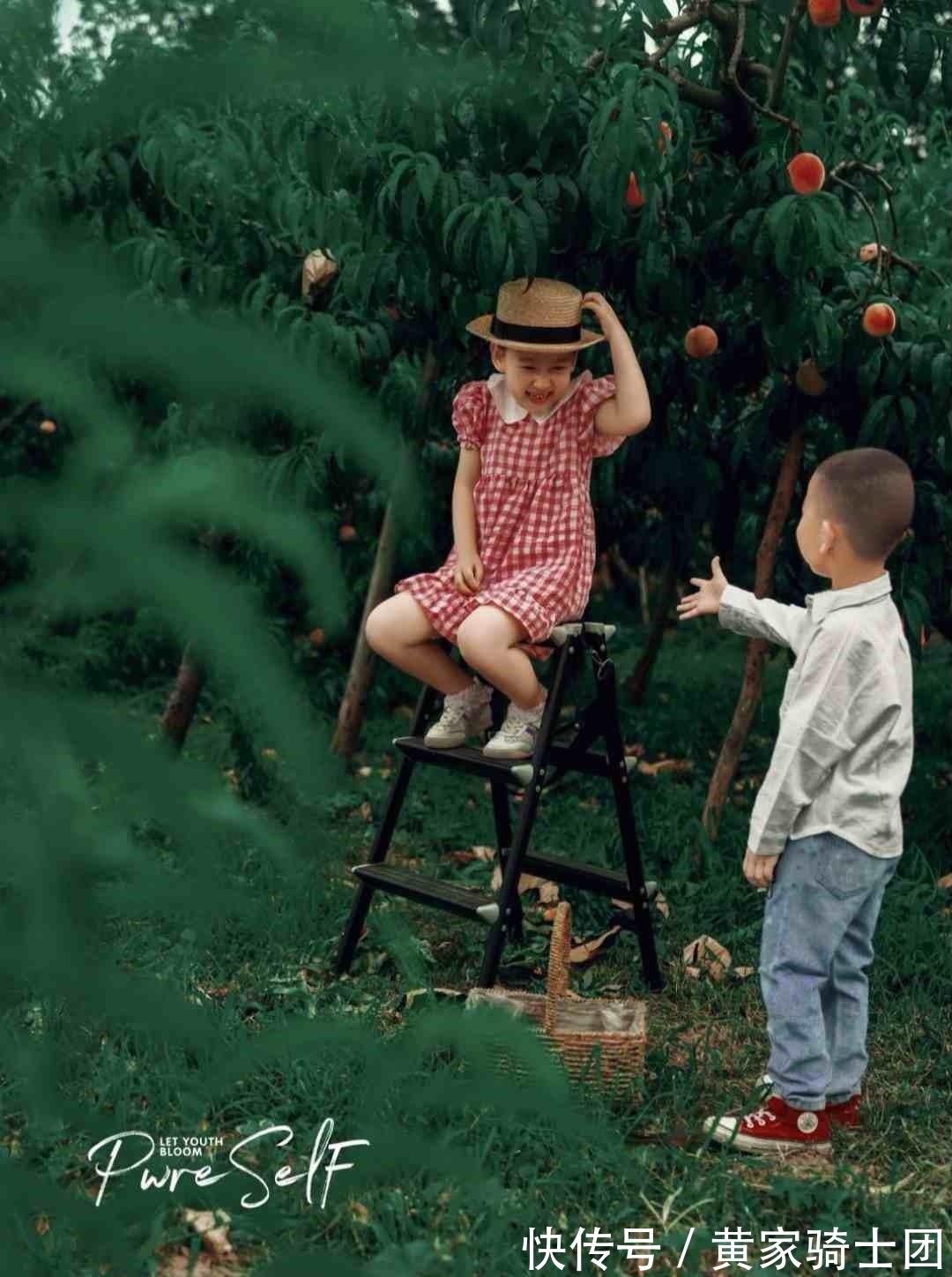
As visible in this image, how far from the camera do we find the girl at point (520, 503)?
3.43 m

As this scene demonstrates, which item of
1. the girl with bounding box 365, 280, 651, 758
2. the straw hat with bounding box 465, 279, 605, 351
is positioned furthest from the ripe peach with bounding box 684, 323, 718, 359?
the straw hat with bounding box 465, 279, 605, 351

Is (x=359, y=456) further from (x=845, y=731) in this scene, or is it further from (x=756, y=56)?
(x=756, y=56)

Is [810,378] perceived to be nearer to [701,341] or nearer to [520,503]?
[701,341]

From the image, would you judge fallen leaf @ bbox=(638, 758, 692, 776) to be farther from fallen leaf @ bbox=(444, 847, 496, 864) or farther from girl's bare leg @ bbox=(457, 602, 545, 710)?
girl's bare leg @ bbox=(457, 602, 545, 710)

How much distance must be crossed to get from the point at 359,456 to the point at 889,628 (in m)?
2.47

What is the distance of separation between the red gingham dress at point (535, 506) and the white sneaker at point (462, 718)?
0.17m

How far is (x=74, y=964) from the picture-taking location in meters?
0.56

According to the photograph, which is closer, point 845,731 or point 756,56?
point 845,731

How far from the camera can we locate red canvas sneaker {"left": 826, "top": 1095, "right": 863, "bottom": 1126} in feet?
9.66

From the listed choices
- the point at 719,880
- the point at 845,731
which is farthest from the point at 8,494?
the point at 719,880

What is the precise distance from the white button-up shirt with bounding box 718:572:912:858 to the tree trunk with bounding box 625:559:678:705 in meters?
2.46

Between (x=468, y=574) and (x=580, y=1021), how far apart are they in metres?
1.02

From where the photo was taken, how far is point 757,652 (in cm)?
444

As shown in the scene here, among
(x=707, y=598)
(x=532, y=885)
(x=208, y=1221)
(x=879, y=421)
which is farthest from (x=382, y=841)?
(x=208, y=1221)
